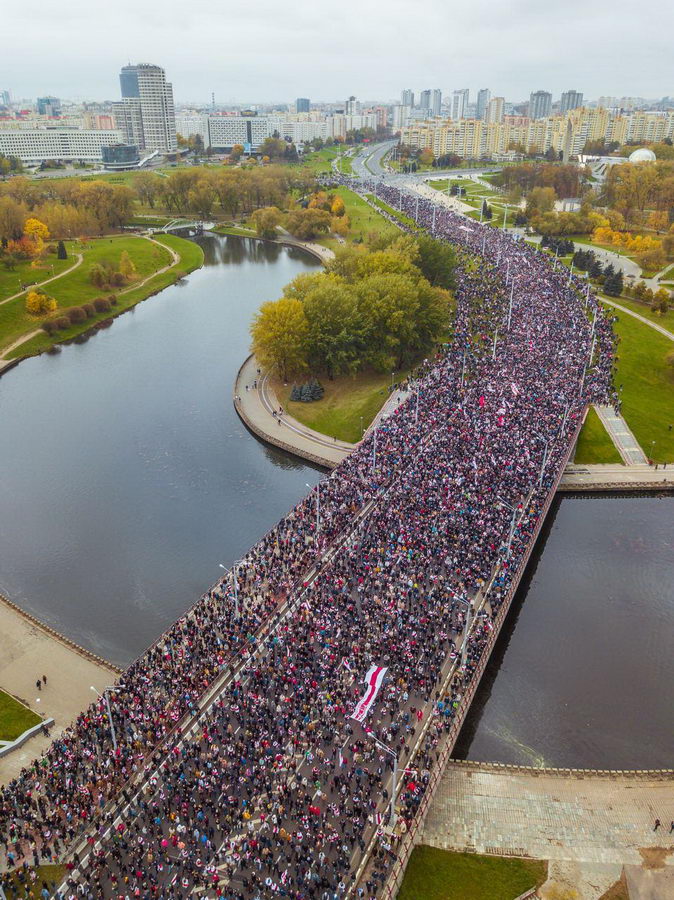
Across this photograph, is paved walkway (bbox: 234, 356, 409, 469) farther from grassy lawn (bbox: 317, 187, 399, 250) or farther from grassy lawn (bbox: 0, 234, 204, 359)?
grassy lawn (bbox: 317, 187, 399, 250)

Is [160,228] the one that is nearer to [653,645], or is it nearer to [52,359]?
[52,359]

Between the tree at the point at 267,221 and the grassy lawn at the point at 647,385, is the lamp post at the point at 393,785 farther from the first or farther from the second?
the tree at the point at 267,221

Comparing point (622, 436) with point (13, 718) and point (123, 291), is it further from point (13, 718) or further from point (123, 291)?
point (123, 291)

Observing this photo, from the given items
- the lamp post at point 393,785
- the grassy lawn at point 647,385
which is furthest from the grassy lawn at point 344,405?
the lamp post at point 393,785

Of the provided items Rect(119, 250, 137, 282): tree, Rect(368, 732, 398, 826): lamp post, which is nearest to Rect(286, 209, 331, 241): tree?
Rect(119, 250, 137, 282): tree

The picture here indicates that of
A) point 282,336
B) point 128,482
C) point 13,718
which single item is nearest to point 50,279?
point 282,336

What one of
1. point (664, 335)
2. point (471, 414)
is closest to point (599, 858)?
point (471, 414)
